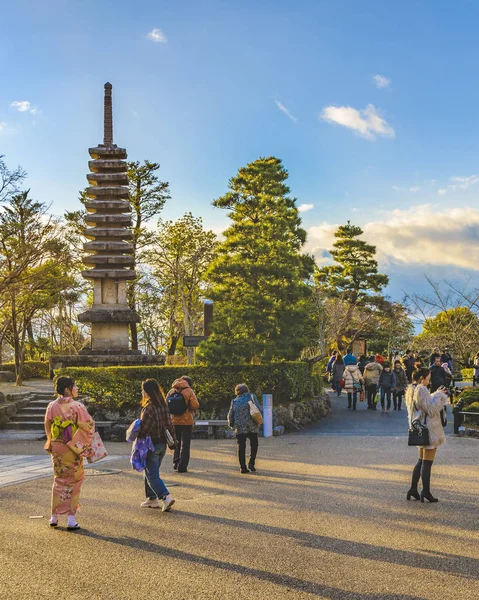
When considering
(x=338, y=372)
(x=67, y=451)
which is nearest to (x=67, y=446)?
(x=67, y=451)

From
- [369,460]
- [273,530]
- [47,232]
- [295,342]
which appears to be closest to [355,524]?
[273,530]

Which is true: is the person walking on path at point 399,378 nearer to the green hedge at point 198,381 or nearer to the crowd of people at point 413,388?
the crowd of people at point 413,388

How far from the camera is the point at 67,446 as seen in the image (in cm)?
814

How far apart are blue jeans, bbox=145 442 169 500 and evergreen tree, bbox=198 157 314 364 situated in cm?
1294

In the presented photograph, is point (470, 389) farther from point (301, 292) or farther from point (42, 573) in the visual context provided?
point (42, 573)

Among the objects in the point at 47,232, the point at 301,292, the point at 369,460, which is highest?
the point at 47,232

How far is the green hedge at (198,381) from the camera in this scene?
20500 millimetres

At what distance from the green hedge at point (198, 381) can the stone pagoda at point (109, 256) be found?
5388 mm

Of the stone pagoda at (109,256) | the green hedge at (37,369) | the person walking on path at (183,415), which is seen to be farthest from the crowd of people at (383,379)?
the green hedge at (37,369)

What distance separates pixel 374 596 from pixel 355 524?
2.55 m

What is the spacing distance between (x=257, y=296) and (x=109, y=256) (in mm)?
6801

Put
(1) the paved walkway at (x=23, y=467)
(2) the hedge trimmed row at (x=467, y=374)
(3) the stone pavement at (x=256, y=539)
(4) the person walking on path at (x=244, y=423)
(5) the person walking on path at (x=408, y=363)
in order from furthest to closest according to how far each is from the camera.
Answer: (2) the hedge trimmed row at (x=467, y=374) < (5) the person walking on path at (x=408, y=363) < (4) the person walking on path at (x=244, y=423) < (1) the paved walkway at (x=23, y=467) < (3) the stone pavement at (x=256, y=539)

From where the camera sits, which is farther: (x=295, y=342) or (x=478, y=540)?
(x=295, y=342)

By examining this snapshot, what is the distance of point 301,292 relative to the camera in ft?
80.3
